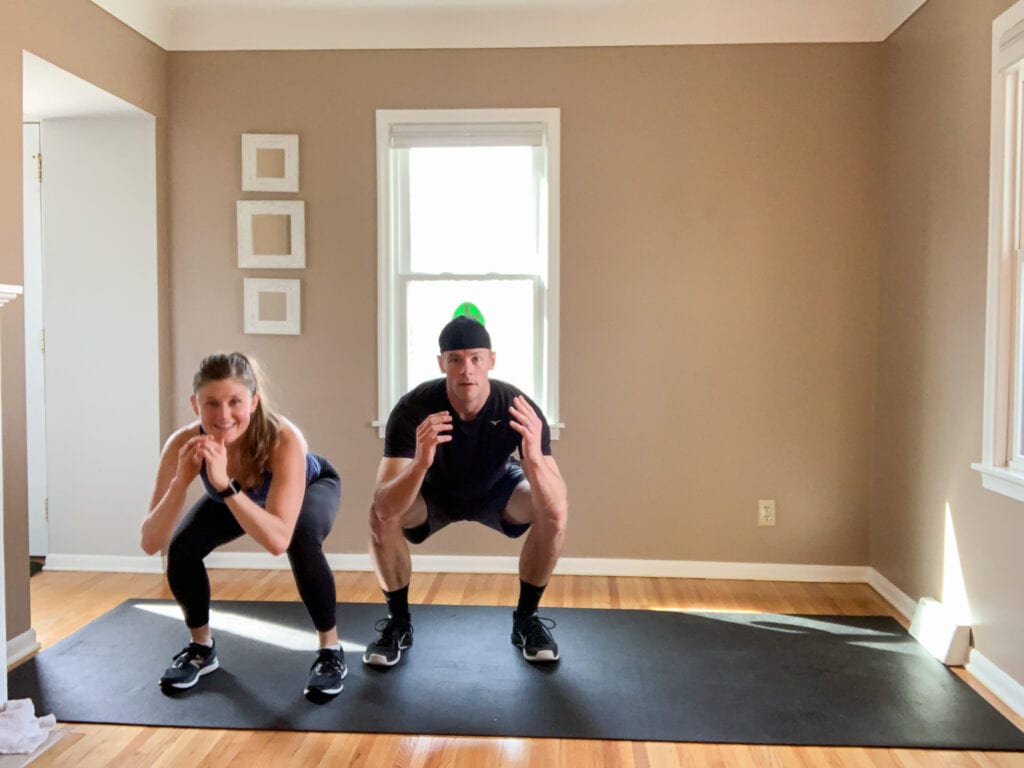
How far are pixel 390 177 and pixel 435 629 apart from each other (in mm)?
2122

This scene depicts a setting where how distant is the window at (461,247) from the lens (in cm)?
425

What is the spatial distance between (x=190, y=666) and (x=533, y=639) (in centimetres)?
113

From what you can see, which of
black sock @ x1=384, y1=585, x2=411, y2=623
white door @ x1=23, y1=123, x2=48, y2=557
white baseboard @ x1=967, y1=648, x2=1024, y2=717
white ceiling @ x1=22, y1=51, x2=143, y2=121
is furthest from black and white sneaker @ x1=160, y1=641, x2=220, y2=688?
white baseboard @ x1=967, y1=648, x2=1024, y2=717

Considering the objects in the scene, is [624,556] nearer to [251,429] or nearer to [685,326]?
[685,326]

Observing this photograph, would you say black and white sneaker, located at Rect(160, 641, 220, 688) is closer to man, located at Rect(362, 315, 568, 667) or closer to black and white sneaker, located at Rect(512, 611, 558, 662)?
→ man, located at Rect(362, 315, 568, 667)

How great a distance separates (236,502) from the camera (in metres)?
2.52

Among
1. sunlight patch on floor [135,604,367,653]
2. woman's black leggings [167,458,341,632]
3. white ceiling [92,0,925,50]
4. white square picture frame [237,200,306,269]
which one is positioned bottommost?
sunlight patch on floor [135,604,367,653]

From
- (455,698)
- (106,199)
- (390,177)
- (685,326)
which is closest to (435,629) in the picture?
(455,698)

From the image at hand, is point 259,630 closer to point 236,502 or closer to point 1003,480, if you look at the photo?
point 236,502

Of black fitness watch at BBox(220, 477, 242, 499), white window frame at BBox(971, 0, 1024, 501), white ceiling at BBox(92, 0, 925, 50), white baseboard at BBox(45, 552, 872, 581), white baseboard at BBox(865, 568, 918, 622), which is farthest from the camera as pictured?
white baseboard at BBox(45, 552, 872, 581)

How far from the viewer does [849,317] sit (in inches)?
165

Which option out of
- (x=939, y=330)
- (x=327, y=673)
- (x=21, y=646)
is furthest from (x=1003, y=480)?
(x=21, y=646)

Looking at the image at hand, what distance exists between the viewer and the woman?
2580 mm

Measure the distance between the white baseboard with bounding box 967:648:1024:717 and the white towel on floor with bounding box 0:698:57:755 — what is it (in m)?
2.83
